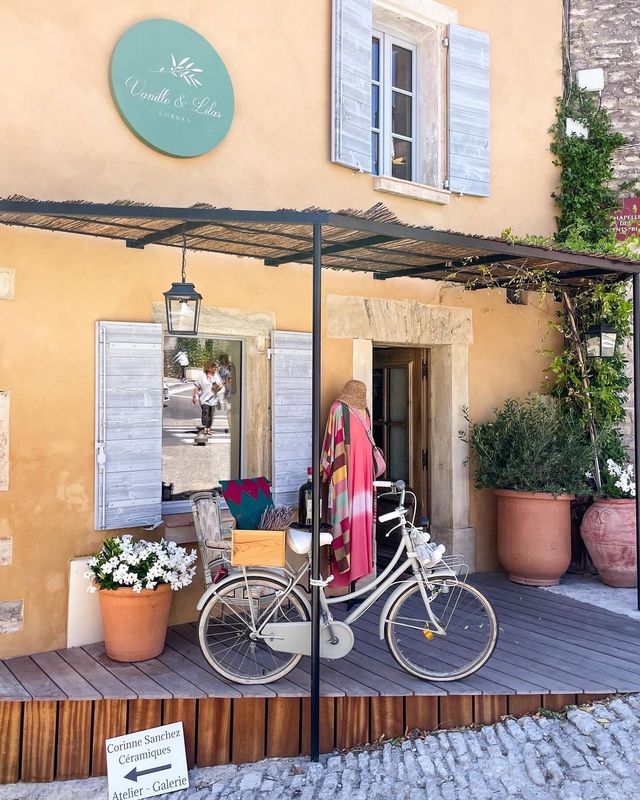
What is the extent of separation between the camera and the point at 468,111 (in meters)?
6.77

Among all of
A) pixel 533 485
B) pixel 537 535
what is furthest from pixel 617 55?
pixel 537 535

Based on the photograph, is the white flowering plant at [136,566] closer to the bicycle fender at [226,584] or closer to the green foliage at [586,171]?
the bicycle fender at [226,584]

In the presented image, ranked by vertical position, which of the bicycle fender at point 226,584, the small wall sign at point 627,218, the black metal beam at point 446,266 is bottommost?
the bicycle fender at point 226,584

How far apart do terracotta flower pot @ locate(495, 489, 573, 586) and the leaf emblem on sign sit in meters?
3.91

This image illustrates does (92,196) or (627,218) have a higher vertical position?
(627,218)

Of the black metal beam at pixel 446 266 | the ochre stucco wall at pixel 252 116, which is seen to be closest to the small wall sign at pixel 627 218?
the ochre stucco wall at pixel 252 116

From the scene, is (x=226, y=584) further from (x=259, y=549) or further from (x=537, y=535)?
(x=537, y=535)

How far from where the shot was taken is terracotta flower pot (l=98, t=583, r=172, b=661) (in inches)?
181

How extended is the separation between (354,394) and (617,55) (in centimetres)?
439

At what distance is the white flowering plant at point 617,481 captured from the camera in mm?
6695

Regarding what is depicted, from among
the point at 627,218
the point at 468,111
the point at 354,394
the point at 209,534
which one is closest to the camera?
the point at 209,534

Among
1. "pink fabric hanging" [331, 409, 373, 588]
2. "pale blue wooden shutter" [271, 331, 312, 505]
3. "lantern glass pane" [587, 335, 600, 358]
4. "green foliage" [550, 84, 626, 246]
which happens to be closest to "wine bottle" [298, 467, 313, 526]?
"pale blue wooden shutter" [271, 331, 312, 505]

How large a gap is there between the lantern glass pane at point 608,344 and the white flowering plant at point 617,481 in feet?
3.17

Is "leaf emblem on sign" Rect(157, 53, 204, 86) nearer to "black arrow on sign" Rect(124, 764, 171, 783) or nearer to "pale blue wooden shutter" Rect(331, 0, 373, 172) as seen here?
"pale blue wooden shutter" Rect(331, 0, 373, 172)
